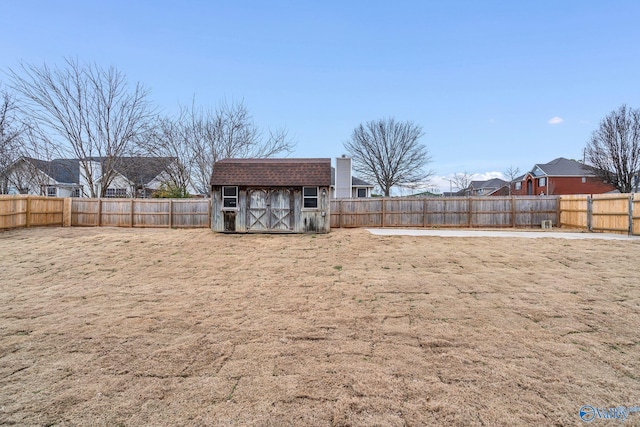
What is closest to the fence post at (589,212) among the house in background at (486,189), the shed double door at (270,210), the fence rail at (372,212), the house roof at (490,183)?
the fence rail at (372,212)

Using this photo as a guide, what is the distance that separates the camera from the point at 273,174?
14.6 m

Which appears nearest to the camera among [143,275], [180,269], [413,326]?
[413,326]

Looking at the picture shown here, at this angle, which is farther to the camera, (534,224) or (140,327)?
(534,224)

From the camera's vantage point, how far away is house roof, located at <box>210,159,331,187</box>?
46.9ft

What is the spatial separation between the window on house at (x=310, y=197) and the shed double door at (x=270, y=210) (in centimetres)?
65

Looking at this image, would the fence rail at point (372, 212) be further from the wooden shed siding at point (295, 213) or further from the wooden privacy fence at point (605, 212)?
the wooden shed siding at point (295, 213)

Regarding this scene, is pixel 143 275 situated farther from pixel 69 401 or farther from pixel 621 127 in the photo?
pixel 621 127

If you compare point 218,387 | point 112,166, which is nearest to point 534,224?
point 218,387

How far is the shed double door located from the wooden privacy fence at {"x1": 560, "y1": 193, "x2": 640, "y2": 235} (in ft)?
45.7

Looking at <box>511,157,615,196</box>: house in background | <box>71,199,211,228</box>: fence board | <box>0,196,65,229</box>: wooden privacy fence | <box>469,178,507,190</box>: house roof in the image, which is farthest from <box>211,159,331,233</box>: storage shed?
<box>469,178,507,190</box>: house roof

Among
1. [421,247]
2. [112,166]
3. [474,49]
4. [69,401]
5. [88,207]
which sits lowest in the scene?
[69,401]

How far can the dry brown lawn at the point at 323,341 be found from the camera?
2957mm

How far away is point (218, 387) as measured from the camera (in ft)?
10.8

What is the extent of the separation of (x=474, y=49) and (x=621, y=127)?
2281cm
